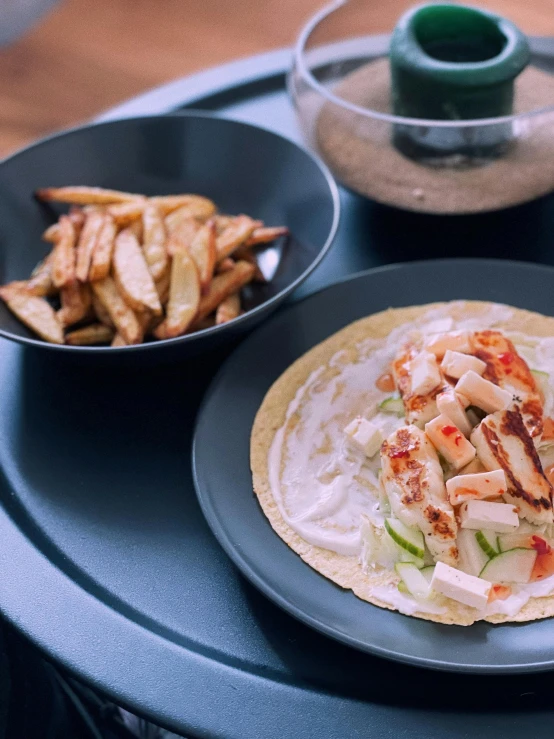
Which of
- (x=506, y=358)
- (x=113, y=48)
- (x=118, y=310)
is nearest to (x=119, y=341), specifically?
(x=118, y=310)

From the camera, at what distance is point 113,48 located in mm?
5473

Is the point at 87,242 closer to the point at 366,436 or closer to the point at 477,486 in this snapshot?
the point at 366,436

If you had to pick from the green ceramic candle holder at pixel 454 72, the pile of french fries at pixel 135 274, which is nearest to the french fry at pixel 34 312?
the pile of french fries at pixel 135 274

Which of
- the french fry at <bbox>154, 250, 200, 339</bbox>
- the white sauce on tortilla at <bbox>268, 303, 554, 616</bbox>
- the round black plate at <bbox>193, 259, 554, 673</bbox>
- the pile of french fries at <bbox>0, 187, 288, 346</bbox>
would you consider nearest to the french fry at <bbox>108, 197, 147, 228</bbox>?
the pile of french fries at <bbox>0, 187, 288, 346</bbox>

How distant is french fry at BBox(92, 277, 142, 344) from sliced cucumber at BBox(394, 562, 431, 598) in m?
0.77

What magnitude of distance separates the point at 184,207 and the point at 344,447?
0.85 metres

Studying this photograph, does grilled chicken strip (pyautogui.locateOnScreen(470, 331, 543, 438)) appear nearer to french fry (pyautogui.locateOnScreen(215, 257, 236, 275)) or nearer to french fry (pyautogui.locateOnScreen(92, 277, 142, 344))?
french fry (pyautogui.locateOnScreen(215, 257, 236, 275))

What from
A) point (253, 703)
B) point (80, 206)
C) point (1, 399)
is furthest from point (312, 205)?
point (253, 703)

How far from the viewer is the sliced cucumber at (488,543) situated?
5.08 feet

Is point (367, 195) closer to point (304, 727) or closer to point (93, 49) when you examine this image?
point (304, 727)

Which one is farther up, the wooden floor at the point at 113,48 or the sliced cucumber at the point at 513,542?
the sliced cucumber at the point at 513,542

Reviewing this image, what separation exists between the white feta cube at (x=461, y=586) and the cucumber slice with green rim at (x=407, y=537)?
7cm

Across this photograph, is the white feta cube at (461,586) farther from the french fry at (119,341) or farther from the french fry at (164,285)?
the french fry at (164,285)

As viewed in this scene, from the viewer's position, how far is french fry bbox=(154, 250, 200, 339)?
1939 millimetres
